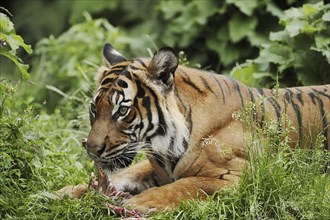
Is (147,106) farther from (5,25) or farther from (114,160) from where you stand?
(5,25)

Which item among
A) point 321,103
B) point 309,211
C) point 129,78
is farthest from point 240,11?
point 309,211

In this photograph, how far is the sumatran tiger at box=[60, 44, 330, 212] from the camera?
529 centimetres

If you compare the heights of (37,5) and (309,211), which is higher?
(309,211)

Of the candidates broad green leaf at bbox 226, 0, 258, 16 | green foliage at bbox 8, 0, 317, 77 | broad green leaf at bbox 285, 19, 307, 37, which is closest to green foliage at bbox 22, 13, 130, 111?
green foliage at bbox 8, 0, 317, 77

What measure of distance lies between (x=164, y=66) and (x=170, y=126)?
0.37m

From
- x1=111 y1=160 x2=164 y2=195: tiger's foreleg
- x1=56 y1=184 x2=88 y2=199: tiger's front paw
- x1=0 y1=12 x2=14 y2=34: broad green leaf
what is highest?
x1=0 y1=12 x2=14 y2=34: broad green leaf

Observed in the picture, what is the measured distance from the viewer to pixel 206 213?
197 inches

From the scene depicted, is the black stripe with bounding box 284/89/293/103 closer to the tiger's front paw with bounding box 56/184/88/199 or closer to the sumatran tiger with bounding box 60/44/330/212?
the sumatran tiger with bounding box 60/44/330/212

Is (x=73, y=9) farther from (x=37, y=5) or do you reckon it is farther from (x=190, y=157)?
(x=190, y=157)

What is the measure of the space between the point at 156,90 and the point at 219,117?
44cm

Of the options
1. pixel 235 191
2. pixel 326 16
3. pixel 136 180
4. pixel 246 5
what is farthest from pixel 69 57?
pixel 235 191

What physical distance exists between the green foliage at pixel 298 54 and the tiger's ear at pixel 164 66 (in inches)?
77.4

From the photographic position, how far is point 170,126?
5414mm

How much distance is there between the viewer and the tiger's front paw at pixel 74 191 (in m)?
5.50
